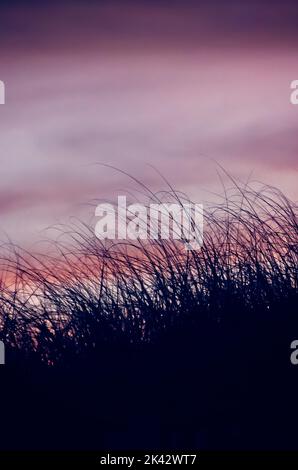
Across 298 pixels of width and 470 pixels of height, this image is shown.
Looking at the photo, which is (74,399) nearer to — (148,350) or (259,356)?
(148,350)

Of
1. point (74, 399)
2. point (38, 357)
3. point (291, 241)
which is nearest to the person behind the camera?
point (74, 399)

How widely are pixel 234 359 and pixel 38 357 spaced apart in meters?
0.90

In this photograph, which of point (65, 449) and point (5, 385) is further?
point (5, 385)

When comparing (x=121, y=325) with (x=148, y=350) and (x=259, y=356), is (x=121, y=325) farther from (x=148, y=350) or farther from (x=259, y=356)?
(x=259, y=356)

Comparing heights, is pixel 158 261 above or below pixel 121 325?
above

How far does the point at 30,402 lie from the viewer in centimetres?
270

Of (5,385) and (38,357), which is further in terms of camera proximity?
(38,357)

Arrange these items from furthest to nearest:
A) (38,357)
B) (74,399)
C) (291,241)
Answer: (291,241) < (38,357) < (74,399)

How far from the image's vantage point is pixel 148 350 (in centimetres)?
276
